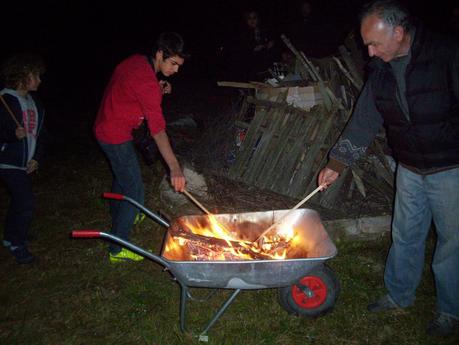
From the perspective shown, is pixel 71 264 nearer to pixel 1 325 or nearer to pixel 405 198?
pixel 1 325

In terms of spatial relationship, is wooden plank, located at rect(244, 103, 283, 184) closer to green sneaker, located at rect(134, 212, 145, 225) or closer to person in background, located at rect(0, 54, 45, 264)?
green sneaker, located at rect(134, 212, 145, 225)

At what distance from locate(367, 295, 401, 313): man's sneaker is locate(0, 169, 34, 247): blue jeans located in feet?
12.4

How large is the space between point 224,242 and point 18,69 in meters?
2.70

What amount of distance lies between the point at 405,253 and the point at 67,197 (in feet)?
17.3

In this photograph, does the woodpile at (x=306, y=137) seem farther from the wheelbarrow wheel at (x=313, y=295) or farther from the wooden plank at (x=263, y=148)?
the wheelbarrow wheel at (x=313, y=295)

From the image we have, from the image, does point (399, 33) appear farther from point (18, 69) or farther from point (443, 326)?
point (18, 69)

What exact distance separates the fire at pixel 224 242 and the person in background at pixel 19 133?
1.95 metres

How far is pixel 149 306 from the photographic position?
12.3 ft

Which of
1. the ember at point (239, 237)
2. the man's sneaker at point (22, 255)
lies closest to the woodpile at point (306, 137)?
the ember at point (239, 237)

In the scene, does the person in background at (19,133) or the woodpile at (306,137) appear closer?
the person in background at (19,133)

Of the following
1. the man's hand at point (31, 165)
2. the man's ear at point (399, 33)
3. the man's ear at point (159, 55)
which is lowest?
the man's hand at point (31, 165)

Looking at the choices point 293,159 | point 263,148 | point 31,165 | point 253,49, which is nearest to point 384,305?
point 293,159

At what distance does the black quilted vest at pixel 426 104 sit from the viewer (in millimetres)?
2465

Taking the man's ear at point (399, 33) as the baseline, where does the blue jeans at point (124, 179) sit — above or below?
below
